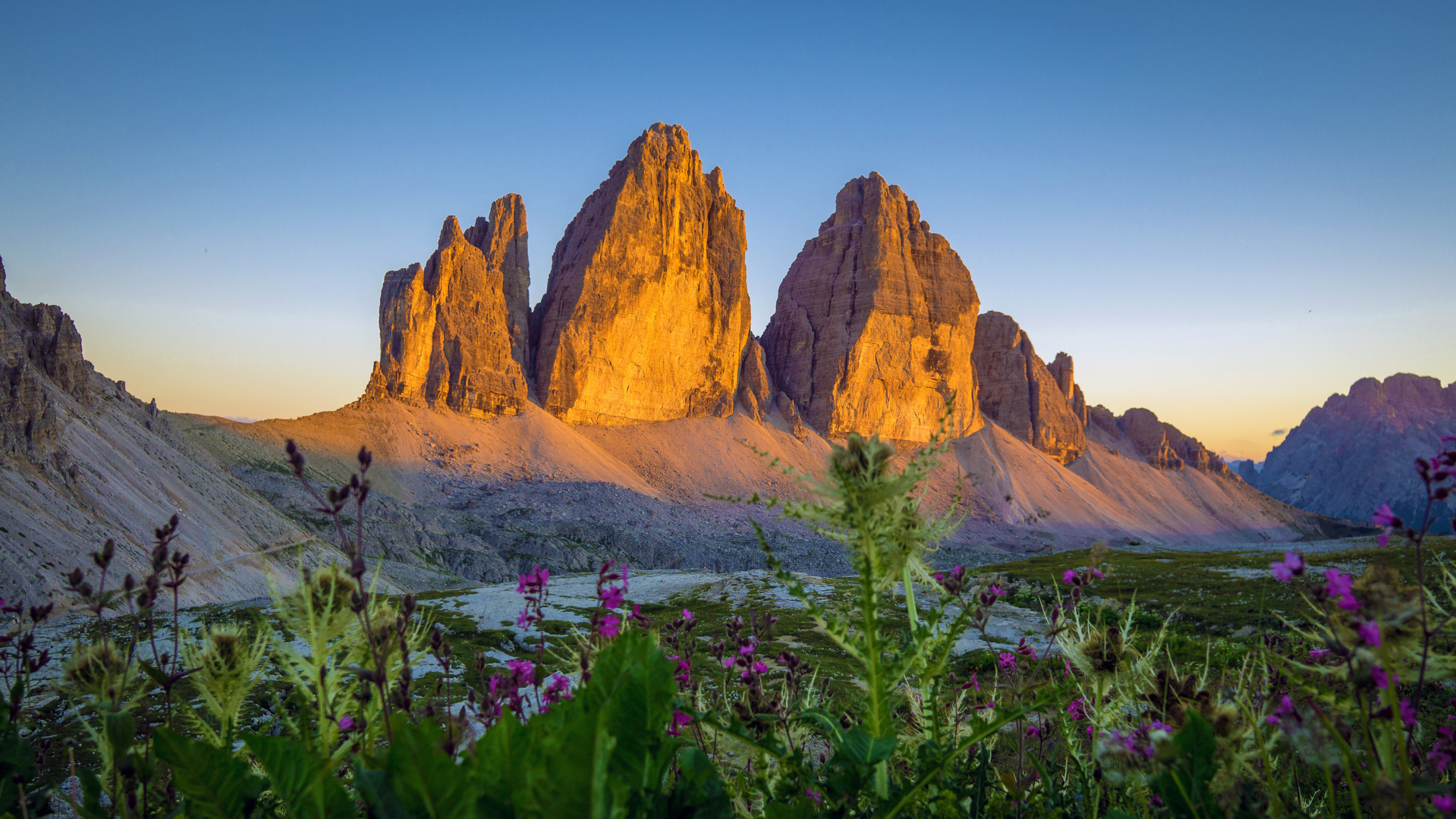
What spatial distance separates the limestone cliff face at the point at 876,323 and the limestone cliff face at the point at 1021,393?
47.4ft

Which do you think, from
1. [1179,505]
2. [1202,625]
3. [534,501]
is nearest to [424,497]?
[534,501]

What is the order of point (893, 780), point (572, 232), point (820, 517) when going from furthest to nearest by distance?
point (572, 232)
point (893, 780)
point (820, 517)

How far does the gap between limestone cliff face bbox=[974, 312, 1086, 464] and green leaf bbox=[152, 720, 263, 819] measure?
16932cm

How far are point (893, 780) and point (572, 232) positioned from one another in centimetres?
13788

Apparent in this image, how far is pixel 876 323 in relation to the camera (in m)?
137

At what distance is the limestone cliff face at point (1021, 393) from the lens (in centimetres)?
15838

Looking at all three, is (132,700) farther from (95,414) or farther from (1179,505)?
(1179,505)

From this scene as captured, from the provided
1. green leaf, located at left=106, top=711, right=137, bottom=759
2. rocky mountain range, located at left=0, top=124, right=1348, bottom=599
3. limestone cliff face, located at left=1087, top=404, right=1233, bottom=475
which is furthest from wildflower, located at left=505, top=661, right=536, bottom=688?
limestone cliff face, located at left=1087, top=404, right=1233, bottom=475

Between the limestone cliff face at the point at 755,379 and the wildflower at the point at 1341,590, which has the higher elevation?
the limestone cliff face at the point at 755,379

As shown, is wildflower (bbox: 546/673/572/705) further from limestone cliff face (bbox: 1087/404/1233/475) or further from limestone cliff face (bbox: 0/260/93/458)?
limestone cliff face (bbox: 1087/404/1233/475)

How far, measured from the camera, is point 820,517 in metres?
2.27

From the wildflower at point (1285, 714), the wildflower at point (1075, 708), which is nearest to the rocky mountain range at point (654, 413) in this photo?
the wildflower at point (1075, 708)

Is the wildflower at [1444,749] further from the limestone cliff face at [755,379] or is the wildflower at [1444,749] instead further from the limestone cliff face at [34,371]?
the limestone cliff face at [755,379]

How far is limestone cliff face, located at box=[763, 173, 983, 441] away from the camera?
13800cm
